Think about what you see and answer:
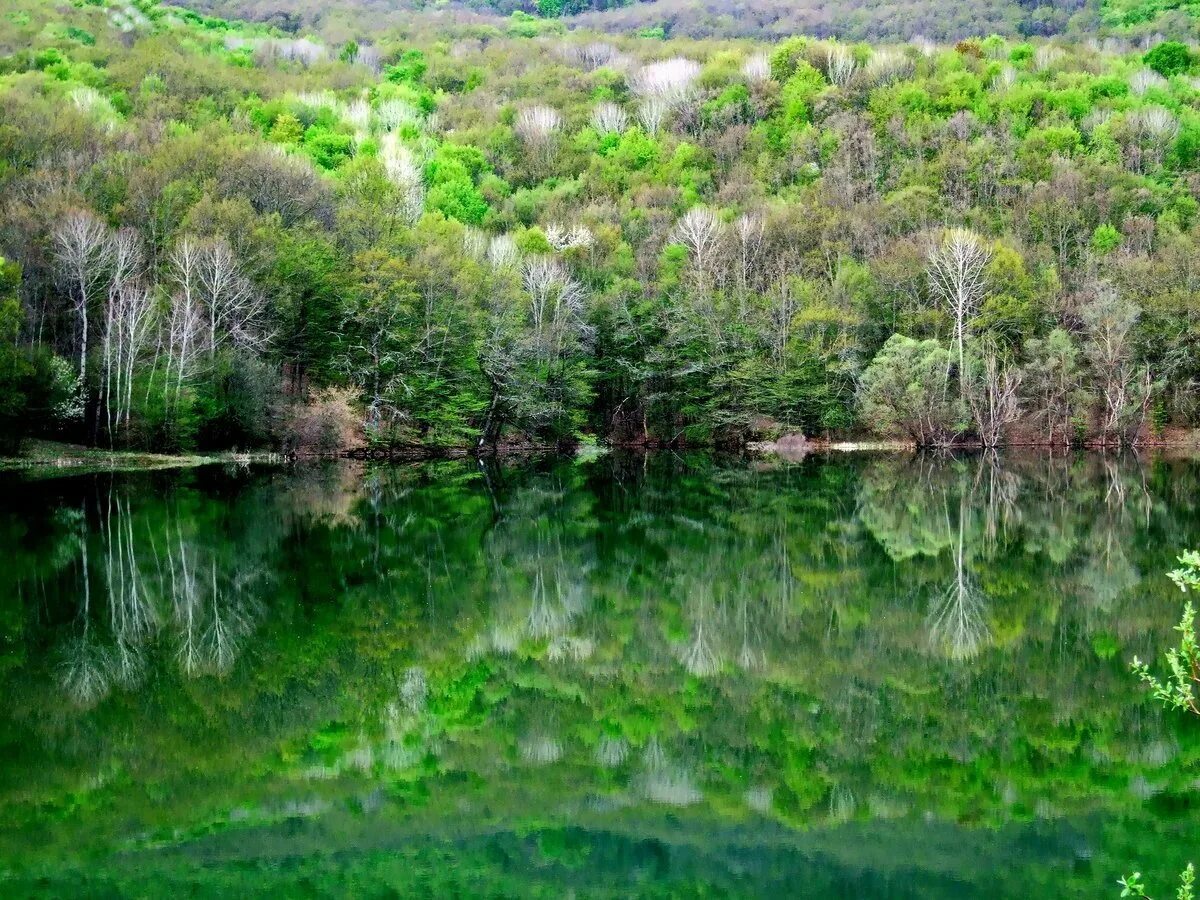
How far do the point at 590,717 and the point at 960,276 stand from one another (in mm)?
57549

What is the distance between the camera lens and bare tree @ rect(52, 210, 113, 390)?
159 feet

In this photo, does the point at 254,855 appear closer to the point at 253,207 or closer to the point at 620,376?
the point at 253,207

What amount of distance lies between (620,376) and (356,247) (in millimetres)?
19238

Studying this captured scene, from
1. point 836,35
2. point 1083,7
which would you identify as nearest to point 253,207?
point 836,35

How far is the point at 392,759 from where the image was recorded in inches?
448

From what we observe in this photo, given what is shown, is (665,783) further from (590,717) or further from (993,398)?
(993,398)

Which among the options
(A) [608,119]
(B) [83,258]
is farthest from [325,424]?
(A) [608,119]

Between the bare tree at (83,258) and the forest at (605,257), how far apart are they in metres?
0.18

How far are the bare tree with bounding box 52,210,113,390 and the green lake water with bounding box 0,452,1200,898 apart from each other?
26.7 m

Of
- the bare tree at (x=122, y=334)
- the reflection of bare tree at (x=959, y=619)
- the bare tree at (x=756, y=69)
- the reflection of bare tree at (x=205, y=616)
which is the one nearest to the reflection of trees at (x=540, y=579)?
the reflection of bare tree at (x=205, y=616)

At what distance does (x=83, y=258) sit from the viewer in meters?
48.7

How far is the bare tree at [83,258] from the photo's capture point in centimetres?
4853

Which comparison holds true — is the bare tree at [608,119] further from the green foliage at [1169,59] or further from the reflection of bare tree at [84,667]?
the reflection of bare tree at [84,667]

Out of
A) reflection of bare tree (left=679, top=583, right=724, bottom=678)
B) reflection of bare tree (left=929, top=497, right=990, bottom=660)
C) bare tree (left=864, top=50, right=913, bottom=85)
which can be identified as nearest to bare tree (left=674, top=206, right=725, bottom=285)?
bare tree (left=864, top=50, right=913, bottom=85)
